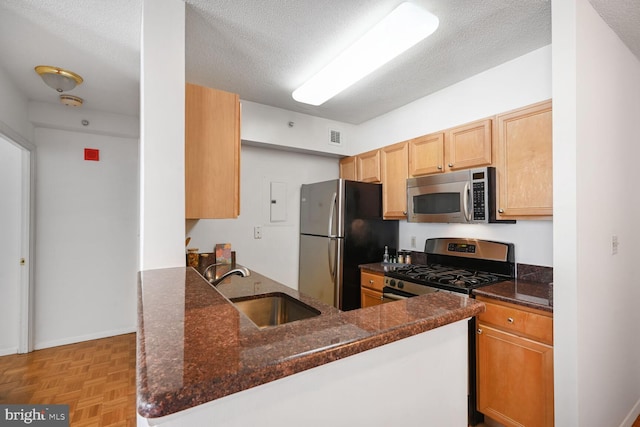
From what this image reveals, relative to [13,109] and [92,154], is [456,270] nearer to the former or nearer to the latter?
[92,154]

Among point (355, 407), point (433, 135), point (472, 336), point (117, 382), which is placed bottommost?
point (117, 382)

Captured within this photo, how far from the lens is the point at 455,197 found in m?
2.45

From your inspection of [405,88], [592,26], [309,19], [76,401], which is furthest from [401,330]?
[76,401]

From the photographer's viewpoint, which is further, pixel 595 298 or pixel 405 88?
pixel 405 88

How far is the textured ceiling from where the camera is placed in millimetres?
1652

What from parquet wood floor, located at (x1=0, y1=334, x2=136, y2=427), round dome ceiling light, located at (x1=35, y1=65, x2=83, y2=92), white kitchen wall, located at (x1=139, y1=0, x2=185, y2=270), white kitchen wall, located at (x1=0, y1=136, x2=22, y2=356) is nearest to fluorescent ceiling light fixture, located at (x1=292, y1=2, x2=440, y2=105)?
white kitchen wall, located at (x1=139, y1=0, x2=185, y2=270)

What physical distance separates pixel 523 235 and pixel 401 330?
1.99 meters

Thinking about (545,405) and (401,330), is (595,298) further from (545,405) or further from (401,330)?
(401,330)

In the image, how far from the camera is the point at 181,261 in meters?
1.57

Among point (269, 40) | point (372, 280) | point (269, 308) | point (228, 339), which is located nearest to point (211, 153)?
point (269, 40)

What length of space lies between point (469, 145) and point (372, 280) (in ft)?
4.64

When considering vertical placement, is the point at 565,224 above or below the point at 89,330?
above

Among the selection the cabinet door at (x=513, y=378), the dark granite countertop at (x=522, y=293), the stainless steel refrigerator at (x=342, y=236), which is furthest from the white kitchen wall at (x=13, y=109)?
the cabinet door at (x=513, y=378)

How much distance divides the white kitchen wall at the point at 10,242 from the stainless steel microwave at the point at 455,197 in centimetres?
381
